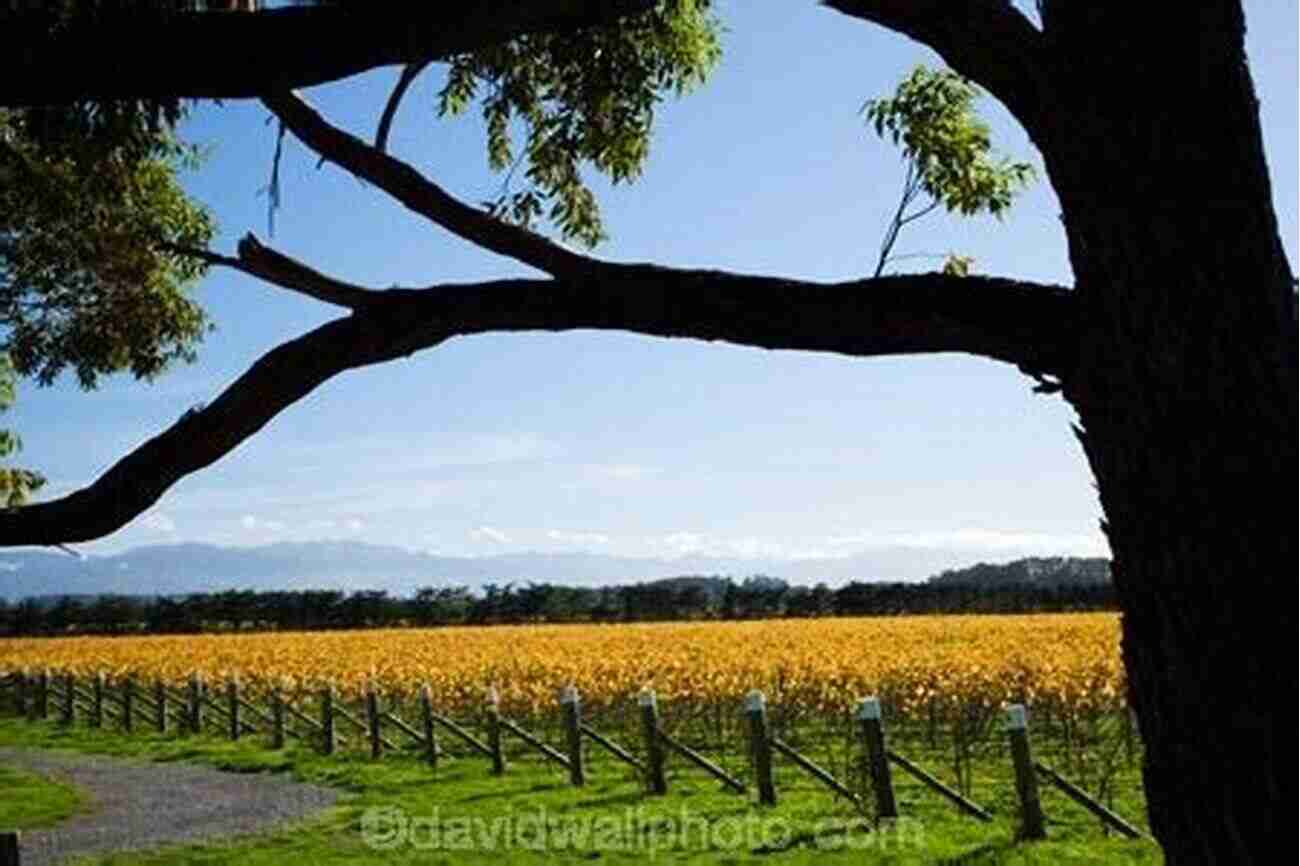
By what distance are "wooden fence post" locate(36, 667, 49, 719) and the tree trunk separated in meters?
39.5

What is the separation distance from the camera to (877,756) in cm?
1450

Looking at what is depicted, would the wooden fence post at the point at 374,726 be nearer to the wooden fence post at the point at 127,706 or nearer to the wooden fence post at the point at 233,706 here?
the wooden fence post at the point at 233,706

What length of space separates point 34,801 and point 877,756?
12916mm

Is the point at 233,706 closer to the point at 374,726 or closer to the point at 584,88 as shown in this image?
the point at 374,726

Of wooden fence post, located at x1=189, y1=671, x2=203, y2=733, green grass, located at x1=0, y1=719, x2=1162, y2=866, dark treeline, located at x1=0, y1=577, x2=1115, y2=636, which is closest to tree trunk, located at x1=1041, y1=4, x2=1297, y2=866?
green grass, located at x1=0, y1=719, x2=1162, y2=866

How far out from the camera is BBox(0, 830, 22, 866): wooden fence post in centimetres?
604

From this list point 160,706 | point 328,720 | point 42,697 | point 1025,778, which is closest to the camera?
point 1025,778

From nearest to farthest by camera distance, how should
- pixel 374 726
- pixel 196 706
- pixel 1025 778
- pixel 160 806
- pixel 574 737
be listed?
pixel 1025 778
pixel 574 737
pixel 160 806
pixel 374 726
pixel 196 706

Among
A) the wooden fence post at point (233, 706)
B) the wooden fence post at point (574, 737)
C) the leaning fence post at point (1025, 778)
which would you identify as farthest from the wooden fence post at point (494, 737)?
the wooden fence post at point (233, 706)

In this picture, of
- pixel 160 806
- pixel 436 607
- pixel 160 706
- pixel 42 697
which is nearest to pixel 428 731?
pixel 160 806

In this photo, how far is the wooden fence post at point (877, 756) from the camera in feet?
47.2

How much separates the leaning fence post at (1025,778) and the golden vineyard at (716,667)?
7128 millimetres

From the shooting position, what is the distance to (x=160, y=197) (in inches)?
667

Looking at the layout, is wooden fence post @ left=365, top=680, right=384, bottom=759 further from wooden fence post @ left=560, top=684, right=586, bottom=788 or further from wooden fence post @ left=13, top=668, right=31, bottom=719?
wooden fence post @ left=13, top=668, right=31, bottom=719
